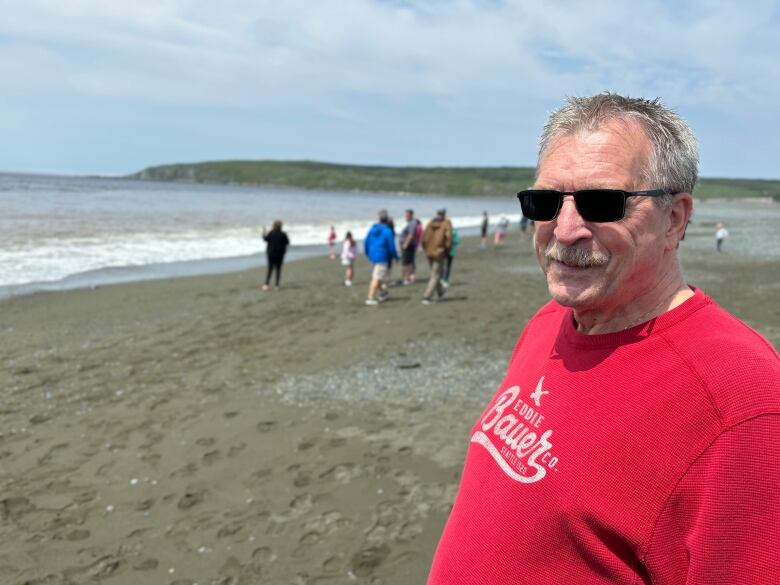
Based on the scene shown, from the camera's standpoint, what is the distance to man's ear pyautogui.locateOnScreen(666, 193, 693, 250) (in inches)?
67.4

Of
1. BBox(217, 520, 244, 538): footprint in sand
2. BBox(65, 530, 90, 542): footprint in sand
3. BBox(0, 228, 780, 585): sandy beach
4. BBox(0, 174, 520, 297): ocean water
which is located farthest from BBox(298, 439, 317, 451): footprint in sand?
A: BBox(0, 174, 520, 297): ocean water

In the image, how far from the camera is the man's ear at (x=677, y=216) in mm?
1712

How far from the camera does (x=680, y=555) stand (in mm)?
1347

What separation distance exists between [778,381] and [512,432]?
2.38 ft

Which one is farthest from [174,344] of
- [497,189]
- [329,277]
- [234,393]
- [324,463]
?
[497,189]

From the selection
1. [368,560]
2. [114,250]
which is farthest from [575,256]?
[114,250]

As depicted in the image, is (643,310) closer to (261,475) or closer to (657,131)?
(657,131)

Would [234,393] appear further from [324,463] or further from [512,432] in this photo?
[512,432]

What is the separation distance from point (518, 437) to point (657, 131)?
3.09 ft

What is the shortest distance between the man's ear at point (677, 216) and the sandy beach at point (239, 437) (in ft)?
11.1

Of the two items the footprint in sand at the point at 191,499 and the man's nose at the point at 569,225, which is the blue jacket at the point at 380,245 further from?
the man's nose at the point at 569,225

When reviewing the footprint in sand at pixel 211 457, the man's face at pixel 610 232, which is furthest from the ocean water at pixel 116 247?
the man's face at pixel 610 232

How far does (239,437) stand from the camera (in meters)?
6.59

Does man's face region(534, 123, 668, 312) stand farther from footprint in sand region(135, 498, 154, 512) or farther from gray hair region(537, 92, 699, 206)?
footprint in sand region(135, 498, 154, 512)
